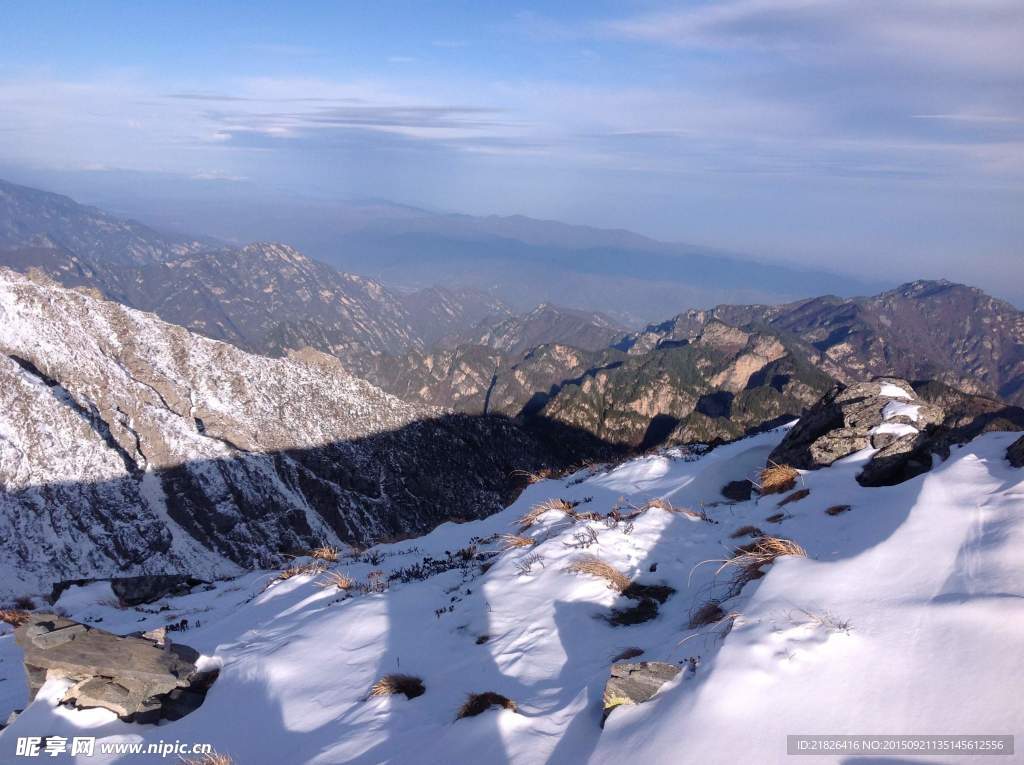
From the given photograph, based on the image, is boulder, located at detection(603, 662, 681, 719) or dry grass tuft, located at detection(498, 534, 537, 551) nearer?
boulder, located at detection(603, 662, 681, 719)

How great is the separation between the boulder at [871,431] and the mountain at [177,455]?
37.7m

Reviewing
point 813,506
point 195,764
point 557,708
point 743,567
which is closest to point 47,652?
point 195,764

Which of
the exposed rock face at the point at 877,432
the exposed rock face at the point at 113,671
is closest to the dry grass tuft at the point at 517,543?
the exposed rock face at the point at 113,671

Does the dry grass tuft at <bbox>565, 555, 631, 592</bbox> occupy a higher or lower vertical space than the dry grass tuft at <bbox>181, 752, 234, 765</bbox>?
higher

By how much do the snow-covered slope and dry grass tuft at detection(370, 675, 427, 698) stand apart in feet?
0.40

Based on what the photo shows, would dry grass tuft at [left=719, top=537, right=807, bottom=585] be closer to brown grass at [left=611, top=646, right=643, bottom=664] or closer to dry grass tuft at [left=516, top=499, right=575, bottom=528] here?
brown grass at [left=611, top=646, right=643, bottom=664]

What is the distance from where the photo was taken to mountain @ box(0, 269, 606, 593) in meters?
58.0

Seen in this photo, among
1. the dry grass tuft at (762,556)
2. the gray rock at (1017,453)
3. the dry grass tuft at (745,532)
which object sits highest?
the gray rock at (1017,453)

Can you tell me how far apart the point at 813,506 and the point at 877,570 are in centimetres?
444

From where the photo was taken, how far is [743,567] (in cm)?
877

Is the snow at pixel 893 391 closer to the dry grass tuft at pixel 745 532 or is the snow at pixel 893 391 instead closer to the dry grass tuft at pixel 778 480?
the dry grass tuft at pixel 778 480

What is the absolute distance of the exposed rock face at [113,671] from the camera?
26.9 ft

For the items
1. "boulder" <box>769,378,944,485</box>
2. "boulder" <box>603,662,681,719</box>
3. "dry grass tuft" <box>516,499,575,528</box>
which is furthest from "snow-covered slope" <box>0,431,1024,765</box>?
"dry grass tuft" <box>516,499,575,528</box>

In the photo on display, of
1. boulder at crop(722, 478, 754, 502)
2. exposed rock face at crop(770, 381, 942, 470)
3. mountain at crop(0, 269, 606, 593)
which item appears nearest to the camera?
exposed rock face at crop(770, 381, 942, 470)
